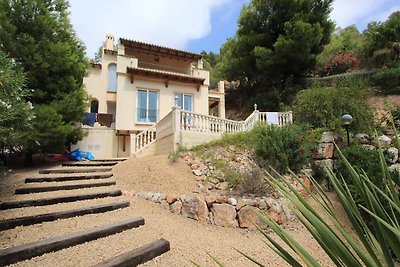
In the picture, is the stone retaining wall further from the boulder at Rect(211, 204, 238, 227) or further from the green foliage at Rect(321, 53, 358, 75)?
the green foliage at Rect(321, 53, 358, 75)

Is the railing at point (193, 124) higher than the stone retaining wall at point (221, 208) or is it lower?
higher

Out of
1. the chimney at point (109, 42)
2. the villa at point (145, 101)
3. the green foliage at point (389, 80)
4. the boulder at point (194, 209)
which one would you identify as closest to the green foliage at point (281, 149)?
the villa at point (145, 101)

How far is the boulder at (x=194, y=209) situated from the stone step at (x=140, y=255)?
1618mm

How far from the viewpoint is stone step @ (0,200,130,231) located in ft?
12.0

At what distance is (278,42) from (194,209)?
12.6 metres

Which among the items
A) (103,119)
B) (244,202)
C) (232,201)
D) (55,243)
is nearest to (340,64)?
(244,202)

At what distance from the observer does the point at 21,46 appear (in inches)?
276

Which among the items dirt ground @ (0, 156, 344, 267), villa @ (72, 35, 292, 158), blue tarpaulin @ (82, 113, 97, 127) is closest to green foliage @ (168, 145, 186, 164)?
dirt ground @ (0, 156, 344, 267)

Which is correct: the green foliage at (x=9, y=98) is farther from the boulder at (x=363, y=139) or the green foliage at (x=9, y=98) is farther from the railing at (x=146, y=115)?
the boulder at (x=363, y=139)

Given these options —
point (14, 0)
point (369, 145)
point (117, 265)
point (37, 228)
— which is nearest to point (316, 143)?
point (369, 145)

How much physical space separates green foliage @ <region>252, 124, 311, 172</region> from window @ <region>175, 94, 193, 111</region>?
A: 26.2ft

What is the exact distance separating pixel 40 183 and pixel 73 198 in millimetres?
1405

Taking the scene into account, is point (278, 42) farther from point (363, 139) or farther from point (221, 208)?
point (221, 208)

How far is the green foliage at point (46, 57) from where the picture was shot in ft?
23.0
